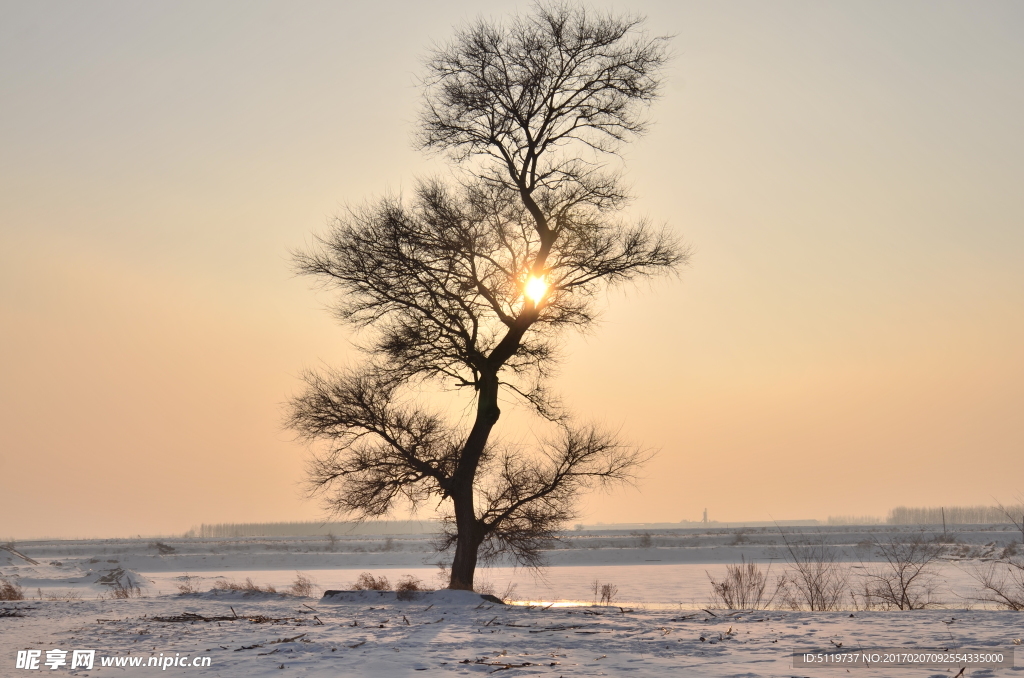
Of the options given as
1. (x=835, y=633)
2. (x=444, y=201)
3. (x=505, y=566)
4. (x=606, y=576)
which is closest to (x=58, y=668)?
(x=835, y=633)

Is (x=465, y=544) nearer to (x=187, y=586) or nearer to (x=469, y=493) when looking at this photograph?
(x=469, y=493)

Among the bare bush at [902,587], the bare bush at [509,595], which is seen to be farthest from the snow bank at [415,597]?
the bare bush at [902,587]

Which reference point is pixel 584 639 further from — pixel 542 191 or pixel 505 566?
pixel 505 566

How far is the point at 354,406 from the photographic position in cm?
1614

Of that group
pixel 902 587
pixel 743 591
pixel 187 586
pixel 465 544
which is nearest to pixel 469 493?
pixel 465 544

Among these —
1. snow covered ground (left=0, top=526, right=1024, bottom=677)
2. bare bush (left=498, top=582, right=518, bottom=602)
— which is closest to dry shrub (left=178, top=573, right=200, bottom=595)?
snow covered ground (left=0, top=526, right=1024, bottom=677)

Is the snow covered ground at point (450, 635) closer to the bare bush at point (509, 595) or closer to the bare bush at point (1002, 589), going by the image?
the bare bush at point (1002, 589)

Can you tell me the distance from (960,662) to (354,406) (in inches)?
465

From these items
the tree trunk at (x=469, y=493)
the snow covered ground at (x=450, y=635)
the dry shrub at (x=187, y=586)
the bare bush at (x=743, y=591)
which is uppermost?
the tree trunk at (x=469, y=493)

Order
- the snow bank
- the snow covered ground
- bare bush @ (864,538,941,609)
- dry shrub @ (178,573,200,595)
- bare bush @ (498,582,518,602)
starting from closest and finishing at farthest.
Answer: the snow covered ground < the snow bank < bare bush @ (864,538,941,609) < dry shrub @ (178,573,200,595) < bare bush @ (498,582,518,602)

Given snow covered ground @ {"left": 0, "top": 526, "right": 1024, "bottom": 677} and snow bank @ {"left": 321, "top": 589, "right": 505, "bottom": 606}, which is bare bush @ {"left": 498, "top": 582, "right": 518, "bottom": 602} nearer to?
snow bank @ {"left": 321, "top": 589, "right": 505, "bottom": 606}

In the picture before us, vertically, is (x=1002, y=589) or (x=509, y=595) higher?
(x=1002, y=589)

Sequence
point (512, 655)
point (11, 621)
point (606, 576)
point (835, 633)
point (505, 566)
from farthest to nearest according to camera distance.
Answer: point (505, 566) < point (606, 576) < point (11, 621) < point (835, 633) < point (512, 655)

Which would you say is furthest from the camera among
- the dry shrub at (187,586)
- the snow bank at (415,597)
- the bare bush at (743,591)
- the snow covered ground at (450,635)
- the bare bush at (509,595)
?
the bare bush at (509,595)
